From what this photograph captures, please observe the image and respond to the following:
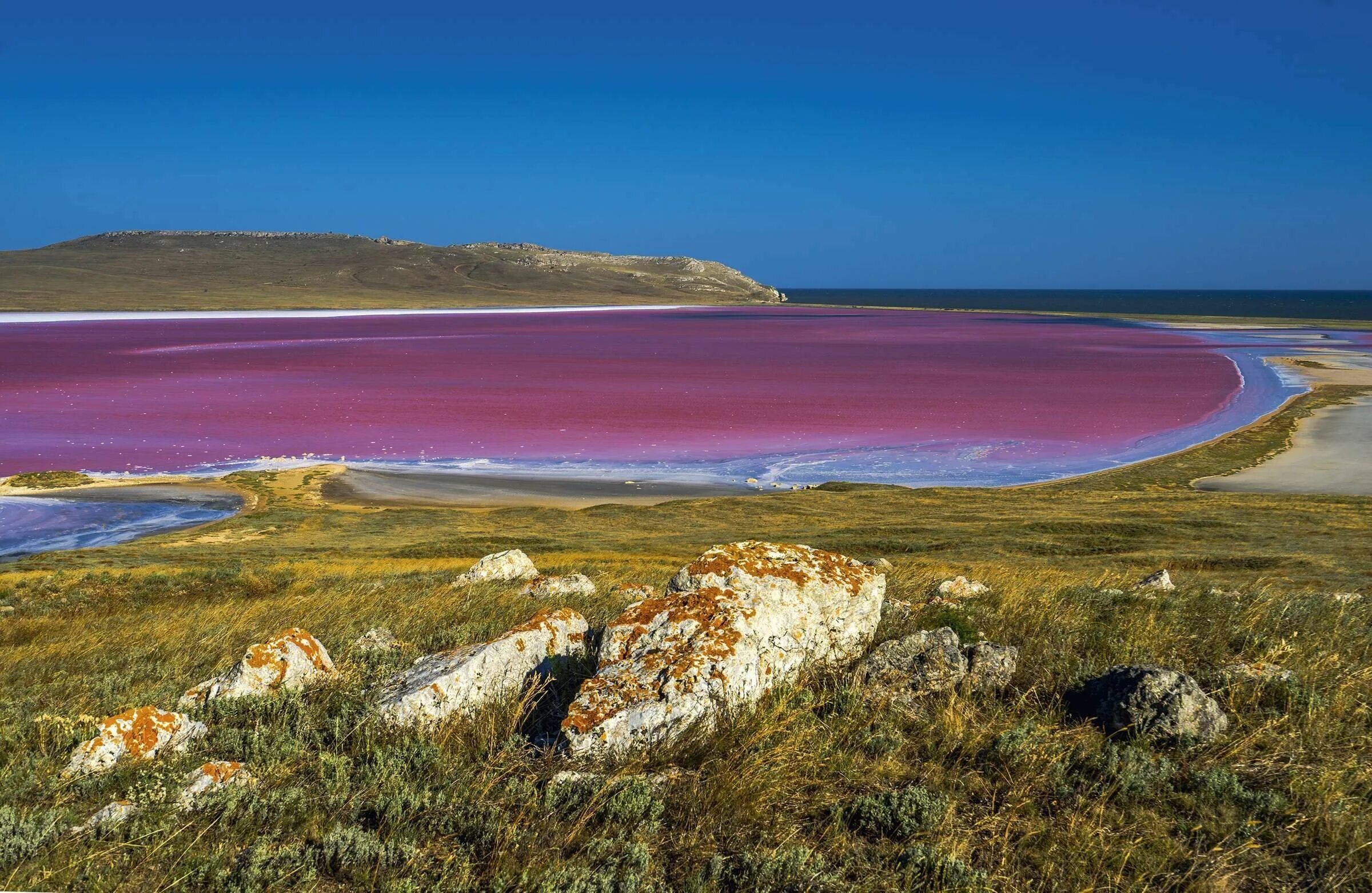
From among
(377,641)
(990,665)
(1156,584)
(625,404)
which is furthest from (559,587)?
(625,404)

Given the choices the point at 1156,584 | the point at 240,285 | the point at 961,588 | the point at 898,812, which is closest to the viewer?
the point at 898,812

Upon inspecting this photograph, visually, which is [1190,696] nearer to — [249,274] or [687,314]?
[687,314]

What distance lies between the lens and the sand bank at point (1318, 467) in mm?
27156

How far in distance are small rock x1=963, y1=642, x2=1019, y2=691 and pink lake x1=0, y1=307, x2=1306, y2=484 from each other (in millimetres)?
23310

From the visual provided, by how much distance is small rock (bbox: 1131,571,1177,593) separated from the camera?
937 centimetres

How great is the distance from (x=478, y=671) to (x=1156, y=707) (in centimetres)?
375

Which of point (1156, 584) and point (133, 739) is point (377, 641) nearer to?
point (133, 739)

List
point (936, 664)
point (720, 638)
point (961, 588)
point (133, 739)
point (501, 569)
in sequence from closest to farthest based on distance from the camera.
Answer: point (133, 739), point (720, 638), point (936, 664), point (961, 588), point (501, 569)

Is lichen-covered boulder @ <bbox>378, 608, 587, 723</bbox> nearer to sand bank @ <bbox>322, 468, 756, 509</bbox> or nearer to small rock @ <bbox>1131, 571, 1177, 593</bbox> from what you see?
small rock @ <bbox>1131, 571, 1177, 593</bbox>

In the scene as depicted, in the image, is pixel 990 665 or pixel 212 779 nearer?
pixel 212 779

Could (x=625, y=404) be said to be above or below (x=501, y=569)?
below

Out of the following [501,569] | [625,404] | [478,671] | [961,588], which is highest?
[478,671]

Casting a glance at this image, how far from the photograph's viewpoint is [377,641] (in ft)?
22.5

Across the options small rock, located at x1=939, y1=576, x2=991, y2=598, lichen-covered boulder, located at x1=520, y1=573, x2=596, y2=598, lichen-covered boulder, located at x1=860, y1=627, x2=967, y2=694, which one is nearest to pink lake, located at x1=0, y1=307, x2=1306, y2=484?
lichen-covered boulder, located at x1=520, y1=573, x2=596, y2=598
